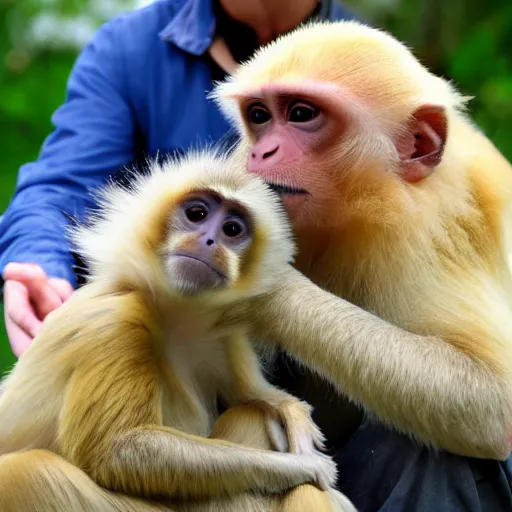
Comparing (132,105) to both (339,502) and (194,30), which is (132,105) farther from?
(339,502)

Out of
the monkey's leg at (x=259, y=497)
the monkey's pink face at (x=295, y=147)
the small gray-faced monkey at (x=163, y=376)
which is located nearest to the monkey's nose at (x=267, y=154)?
the monkey's pink face at (x=295, y=147)

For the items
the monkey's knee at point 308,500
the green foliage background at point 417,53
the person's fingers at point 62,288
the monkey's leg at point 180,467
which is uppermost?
the monkey's leg at point 180,467

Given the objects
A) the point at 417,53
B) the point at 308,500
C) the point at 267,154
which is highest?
the point at 267,154

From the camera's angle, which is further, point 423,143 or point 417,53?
point 417,53

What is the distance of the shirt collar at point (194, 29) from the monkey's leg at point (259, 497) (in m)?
2.07

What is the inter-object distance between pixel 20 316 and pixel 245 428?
1.03 m

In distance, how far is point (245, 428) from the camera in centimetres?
347

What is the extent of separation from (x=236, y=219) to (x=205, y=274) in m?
0.25

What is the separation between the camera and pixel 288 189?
3.68 meters

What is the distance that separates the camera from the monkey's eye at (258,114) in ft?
12.8

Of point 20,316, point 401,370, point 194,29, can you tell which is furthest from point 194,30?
Answer: point 401,370

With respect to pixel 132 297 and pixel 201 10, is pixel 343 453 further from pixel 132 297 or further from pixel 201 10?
pixel 201 10

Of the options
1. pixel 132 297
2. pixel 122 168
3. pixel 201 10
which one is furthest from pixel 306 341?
pixel 201 10

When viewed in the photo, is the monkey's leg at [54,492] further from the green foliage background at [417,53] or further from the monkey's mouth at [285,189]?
the green foliage background at [417,53]
